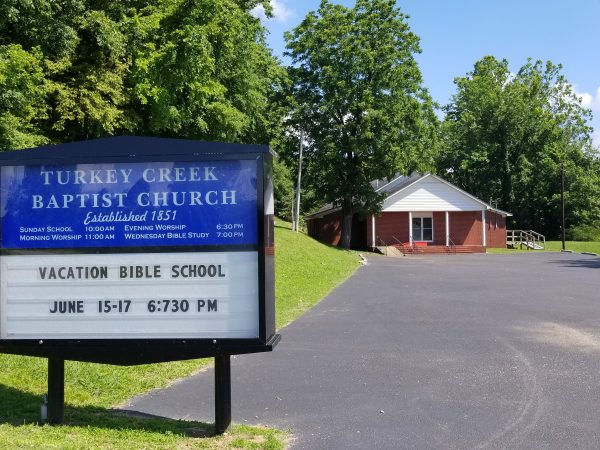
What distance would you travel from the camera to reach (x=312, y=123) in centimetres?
4297

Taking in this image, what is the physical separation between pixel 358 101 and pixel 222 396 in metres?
37.5

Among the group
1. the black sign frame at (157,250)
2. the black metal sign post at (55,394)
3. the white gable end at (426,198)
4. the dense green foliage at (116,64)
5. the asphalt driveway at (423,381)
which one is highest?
the dense green foliage at (116,64)

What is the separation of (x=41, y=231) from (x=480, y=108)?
2518 inches

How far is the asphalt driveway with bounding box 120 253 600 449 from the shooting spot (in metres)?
5.51

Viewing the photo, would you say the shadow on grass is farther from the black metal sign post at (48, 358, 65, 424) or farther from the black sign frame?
the black sign frame

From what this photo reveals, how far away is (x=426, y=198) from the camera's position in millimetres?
45625

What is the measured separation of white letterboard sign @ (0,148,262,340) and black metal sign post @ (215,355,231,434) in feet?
1.08

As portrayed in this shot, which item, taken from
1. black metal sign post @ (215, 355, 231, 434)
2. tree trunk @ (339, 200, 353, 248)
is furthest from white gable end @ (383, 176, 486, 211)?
black metal sign post @ (215, 355, 231, 434)

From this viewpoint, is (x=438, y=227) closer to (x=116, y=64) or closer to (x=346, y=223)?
(x=346, y=223)

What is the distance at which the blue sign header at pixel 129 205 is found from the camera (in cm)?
534

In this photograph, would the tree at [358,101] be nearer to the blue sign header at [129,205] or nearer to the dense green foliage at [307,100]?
the dense green foliage at [307,100]

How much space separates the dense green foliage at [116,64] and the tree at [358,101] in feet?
59.8

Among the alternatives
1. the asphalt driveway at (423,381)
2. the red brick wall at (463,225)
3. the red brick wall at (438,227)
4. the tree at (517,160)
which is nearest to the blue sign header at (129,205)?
the asphalt driveway at (423,381)

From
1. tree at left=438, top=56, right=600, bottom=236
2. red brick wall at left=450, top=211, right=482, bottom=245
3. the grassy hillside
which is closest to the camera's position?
the grassy hillside
